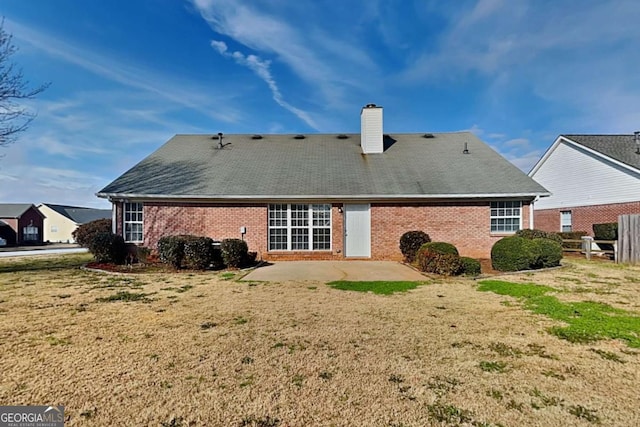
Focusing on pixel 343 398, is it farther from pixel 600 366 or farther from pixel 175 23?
pixel 175 23

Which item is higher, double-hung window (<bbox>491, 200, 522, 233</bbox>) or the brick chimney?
the brick chimney

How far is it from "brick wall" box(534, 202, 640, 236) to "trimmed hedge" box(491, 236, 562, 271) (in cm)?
990

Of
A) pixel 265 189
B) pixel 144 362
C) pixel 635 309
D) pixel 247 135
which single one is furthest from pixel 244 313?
pixel 247 135

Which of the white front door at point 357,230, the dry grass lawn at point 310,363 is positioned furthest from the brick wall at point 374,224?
the dry grass lawn at point 310,363

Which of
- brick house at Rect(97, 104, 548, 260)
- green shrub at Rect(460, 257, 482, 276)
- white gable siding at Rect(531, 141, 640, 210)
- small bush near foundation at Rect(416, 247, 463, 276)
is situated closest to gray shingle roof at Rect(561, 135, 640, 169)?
white gable siding at Rect(531, 141, 640, 210)

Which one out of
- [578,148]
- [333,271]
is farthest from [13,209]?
[578,148]

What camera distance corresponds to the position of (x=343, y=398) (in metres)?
3.24

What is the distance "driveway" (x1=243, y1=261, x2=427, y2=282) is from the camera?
32.7ft

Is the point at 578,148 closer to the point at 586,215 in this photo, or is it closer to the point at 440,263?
the point at 586,215

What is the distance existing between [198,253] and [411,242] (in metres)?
7.81

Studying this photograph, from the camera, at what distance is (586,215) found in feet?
65.4

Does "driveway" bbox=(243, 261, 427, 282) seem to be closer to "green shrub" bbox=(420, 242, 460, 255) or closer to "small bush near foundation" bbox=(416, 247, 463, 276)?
"small bush near foundation" bbox=(416, 247, 463, 276)

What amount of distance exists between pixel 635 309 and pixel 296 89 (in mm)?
17814

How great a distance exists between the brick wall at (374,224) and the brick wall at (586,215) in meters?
7.99
